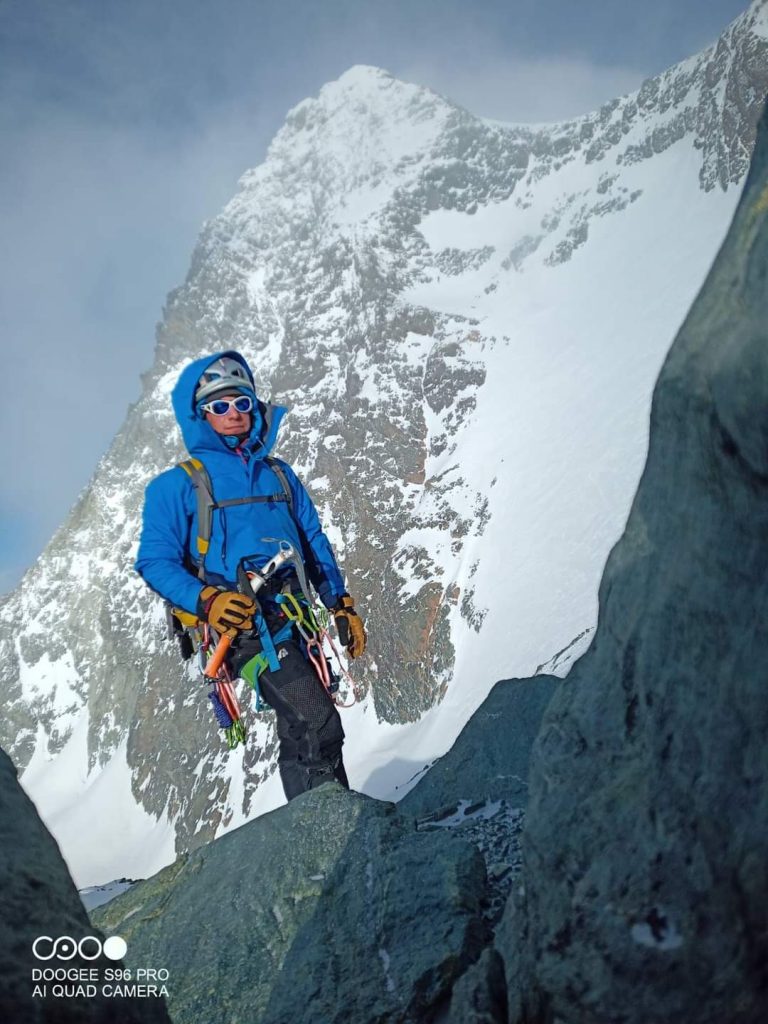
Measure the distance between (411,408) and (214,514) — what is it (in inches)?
3345

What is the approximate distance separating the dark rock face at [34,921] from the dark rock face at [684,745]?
1425 millimetres

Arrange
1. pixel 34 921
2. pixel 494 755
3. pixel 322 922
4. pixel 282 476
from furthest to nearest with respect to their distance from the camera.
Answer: pixel 494 755 → pixel 282 476 → pixel 322 922 → pixel 34 921

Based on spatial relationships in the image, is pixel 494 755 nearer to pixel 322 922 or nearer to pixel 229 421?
pixel 322 922

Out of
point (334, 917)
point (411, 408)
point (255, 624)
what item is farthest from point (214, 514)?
point (411, 408)

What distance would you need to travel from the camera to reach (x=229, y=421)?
5801 millimetres

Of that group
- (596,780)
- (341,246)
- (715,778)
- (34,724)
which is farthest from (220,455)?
(34,724)

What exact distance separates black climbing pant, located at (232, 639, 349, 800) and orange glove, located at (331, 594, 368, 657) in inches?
28.2

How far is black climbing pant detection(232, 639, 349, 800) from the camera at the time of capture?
5281 mm

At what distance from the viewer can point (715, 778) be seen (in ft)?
6.77

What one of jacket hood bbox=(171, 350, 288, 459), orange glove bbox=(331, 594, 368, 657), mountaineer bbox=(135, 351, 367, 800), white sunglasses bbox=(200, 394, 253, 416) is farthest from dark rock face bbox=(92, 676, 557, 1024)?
white sunglasses bbox=(200, 394, 253, 416)

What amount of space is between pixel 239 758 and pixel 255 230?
104m

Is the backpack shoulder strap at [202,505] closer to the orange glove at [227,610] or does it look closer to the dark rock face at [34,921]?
the orange glove at [227,610]

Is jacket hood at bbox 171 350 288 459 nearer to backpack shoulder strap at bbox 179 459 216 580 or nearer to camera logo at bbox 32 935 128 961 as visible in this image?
backpack shoulder strap at bbox 179 459 216 580

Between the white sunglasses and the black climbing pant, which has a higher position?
the white sunglasses
